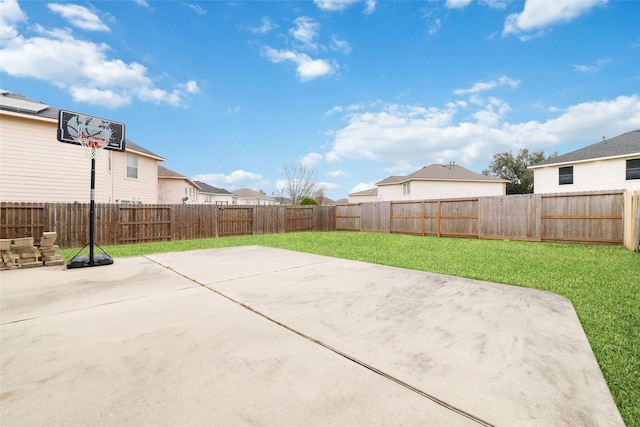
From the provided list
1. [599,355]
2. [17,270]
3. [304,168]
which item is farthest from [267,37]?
[304,168]

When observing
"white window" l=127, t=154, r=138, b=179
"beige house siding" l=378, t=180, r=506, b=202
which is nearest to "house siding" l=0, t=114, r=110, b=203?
"white window" l=127, t=154, r=138, b=179

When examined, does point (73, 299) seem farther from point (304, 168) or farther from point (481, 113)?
point (304, 168)

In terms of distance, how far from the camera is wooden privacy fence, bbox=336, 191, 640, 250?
27.1 feet

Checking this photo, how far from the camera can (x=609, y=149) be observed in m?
14.6

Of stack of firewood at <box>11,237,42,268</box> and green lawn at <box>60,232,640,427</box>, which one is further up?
stack of firewood at <box>11,237,42,268</box>

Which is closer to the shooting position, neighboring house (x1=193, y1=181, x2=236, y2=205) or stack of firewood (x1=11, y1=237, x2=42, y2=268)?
stack of firewood (x1=11, y1=237, x2=42, y2=268)

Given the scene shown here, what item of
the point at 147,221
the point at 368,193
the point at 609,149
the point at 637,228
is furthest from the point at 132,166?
the point at 368,193

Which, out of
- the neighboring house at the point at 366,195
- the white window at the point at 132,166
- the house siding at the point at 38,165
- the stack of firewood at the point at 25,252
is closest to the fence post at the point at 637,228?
the stack of firewood at the point at 25,252

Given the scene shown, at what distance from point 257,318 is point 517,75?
52.4 ft

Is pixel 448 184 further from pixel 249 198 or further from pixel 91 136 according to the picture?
pixel 249 198

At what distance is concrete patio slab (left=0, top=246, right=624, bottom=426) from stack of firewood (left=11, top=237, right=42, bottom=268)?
2411mm

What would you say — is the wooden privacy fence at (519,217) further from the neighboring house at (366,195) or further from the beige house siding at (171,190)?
the neighboring house at (366,195)

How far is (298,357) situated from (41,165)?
1414 centimetres

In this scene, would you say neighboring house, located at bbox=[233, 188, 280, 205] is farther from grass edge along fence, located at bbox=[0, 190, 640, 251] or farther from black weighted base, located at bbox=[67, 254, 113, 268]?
black weighted base, located at bbox=[67, 254, 113, 268]
